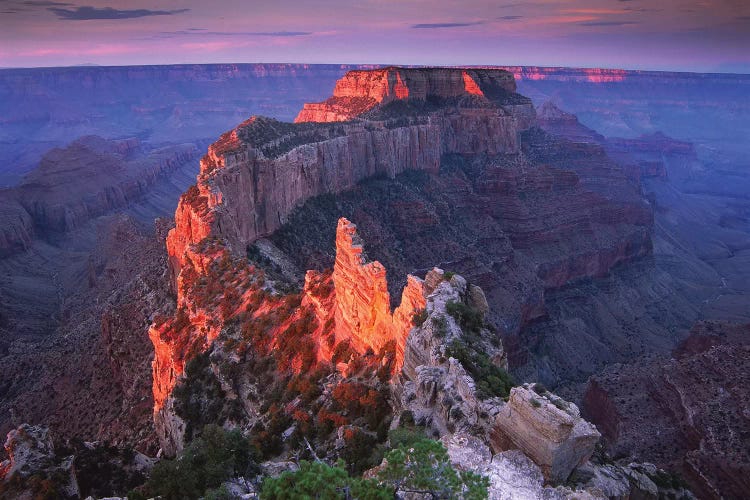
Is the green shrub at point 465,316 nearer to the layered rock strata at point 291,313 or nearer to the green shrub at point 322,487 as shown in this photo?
the layered rock strata at point 291,313

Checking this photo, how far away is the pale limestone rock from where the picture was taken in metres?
15.6

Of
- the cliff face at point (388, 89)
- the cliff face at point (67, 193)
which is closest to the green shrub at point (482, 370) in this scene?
the cliff face at point (388, 89)

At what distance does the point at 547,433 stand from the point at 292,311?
1962cm

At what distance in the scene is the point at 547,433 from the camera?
1566cm

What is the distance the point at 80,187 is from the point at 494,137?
107 metres

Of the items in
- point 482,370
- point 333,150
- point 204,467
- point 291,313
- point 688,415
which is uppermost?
point 333,150

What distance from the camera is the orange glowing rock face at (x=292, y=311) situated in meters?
25.6

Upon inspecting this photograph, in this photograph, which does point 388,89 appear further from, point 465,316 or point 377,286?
point 465,316

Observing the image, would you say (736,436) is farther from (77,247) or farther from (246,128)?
(77,247)

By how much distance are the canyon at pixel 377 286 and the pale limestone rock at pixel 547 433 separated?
0.25 feet

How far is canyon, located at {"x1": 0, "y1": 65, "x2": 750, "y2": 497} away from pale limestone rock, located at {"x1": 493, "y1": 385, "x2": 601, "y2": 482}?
0.25 ft

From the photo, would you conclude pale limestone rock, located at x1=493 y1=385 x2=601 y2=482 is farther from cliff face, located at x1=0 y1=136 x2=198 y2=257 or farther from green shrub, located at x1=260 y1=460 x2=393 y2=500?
cliff face, located at x1=0 y1=136 x2=198 y2=257

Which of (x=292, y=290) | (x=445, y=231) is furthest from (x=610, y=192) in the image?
(x=292, y=290)

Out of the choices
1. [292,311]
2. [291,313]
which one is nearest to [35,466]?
[291,313]
